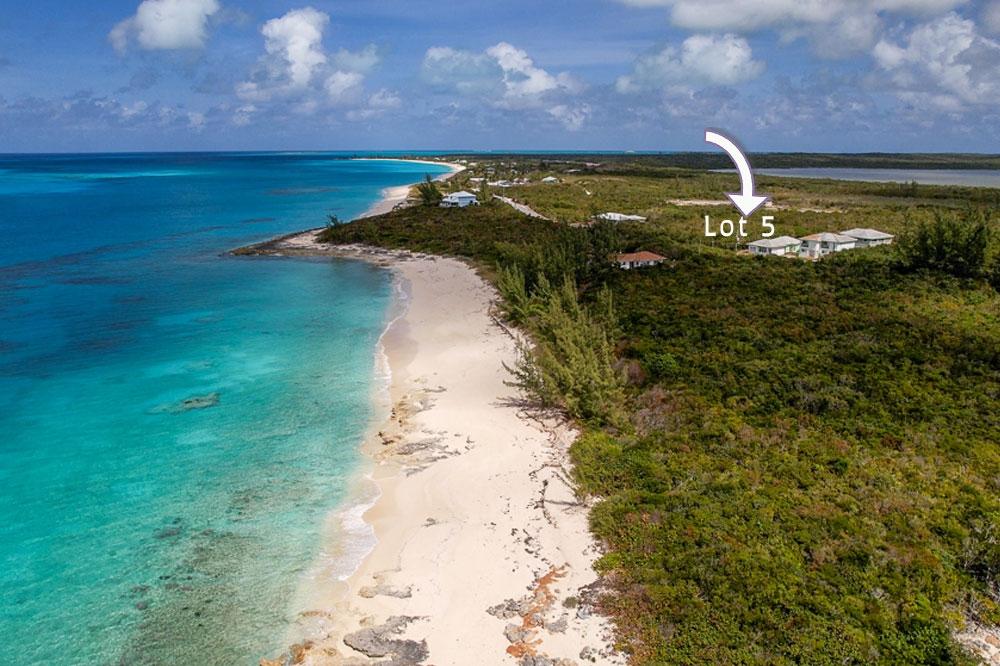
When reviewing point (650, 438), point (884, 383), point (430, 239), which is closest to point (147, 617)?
point (650, 438)

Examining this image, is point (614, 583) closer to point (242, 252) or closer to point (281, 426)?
point (281, 426)

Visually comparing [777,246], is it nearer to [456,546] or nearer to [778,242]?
[778,242]

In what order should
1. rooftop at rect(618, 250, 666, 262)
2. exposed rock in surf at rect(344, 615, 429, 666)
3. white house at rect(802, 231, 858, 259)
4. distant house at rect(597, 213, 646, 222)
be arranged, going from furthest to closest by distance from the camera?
distant house at rect(597, 213, 646, 222), white house at rect(802, 231, 858, 259), rooftop at rect(618, 250, 666, 262), exposed rock in surf at rect(344, 615, 429, 666)

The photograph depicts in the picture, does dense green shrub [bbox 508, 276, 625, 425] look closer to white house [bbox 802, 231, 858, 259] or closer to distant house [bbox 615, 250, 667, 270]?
distant house [bbox 615, 250, 667, 270]

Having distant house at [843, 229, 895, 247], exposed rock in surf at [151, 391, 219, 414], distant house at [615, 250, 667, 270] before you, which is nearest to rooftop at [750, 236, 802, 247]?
distant house at [843, 229, 895, 247]

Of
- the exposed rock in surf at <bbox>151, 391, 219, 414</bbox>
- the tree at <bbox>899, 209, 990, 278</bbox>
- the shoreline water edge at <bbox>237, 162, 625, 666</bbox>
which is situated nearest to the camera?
the shoreline water edge at <bbox>237, 162, 625, 666</bbox>
